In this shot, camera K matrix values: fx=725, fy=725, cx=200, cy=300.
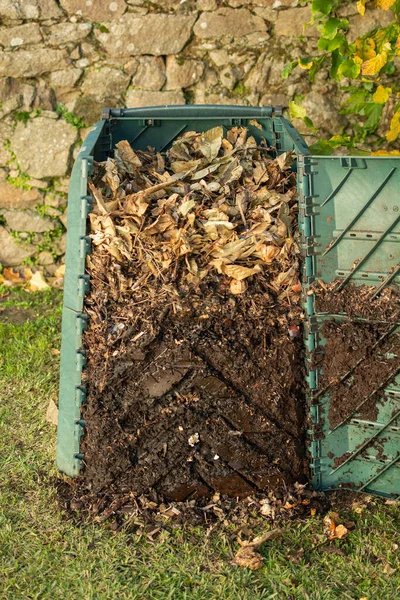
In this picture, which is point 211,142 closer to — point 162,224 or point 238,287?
point 162,224

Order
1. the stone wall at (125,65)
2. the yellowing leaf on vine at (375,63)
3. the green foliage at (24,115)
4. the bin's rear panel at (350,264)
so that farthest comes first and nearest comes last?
the green foliage at (24,115) < the stone wall at (125,65) < the yellowing leaf on vine at (375,63) < the bin's rear panel at (350,264)

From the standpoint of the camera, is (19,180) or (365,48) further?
(19,180)

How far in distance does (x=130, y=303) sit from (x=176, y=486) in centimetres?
75

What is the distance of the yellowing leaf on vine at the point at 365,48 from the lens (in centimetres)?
380

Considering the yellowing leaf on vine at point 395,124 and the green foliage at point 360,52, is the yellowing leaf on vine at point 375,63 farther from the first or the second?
the yellowing leaf on vine at point 395,124

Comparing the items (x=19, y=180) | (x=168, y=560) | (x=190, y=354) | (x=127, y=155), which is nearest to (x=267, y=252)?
(x=190, y=354)

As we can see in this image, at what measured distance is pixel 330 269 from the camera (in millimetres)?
2801

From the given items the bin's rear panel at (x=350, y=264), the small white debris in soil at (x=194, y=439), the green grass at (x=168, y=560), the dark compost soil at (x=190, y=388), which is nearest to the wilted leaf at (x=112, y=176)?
the dark compost soil at (x=190, y=388)

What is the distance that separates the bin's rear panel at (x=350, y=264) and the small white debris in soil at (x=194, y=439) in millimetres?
462

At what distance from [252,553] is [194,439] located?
1.58ft

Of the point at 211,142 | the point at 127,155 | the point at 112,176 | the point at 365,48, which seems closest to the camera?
the point at 112,176

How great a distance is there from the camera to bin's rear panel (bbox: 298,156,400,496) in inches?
106

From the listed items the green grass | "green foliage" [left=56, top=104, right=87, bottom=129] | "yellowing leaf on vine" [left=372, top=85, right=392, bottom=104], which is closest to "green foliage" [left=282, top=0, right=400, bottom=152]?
"yellowing leaf on vine" [left=372, top=85, right=392, bottom=104]

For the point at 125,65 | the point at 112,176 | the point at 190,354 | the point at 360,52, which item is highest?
the point at 125,65
